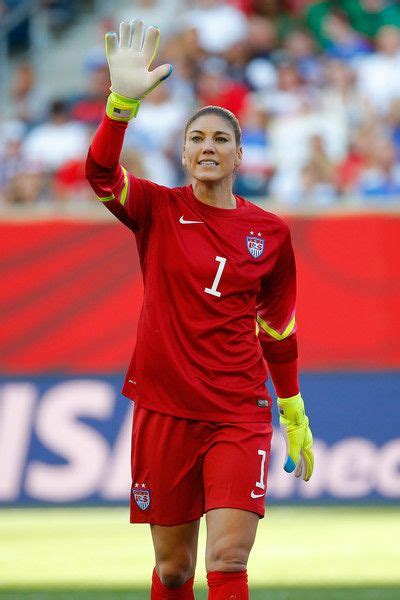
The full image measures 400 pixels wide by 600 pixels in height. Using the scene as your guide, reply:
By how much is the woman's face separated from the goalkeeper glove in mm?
1143

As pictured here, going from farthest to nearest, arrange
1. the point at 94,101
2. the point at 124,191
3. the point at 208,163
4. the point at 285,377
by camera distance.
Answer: the point at 94,101, the point at 285,377, the point at 208,163, the point at 124,191

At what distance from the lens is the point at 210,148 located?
5.59 meters

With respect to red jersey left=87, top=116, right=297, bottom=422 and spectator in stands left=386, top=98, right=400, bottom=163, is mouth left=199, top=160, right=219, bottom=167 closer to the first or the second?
red jersey left=87, top=116, right=297, bottom=422

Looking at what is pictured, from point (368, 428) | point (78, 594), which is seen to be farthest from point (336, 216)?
point (78, 594)

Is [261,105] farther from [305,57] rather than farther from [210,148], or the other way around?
[210,148]

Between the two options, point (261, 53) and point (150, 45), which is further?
point (261, 53)

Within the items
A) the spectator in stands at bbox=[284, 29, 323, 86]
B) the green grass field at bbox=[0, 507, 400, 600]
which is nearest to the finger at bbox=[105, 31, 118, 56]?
the green grass field at bbox=[0, 507, 400, 600]

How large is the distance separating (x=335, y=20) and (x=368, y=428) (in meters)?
5.90

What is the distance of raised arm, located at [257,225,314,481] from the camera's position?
231 inches

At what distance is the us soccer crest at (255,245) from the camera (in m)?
5.65

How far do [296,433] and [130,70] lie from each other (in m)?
1.86

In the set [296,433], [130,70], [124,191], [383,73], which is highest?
[383,73]

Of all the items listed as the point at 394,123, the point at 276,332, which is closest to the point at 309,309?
the point at 394,123

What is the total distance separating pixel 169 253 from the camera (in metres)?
5.59
